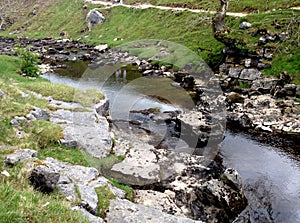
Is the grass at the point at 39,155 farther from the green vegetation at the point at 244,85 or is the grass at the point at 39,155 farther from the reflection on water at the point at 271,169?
the green vegetation at the point at 244,85

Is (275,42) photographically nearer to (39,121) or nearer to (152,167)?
(152,167)

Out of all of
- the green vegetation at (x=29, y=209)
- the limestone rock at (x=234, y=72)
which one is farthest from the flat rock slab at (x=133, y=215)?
the limestone rock at (x=234, y=72)

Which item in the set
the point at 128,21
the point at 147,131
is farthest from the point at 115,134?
the point at 128,21

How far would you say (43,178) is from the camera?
10922 mm

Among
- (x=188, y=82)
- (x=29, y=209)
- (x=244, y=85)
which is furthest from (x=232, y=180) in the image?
(x=188, y=82)

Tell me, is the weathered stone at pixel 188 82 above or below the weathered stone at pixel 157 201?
below

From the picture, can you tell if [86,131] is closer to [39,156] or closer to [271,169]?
[39,156]

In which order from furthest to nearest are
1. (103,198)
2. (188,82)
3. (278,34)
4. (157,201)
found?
(188,82)
(278,34)
(157,201)
(103,198)

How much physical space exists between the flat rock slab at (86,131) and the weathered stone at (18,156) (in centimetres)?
380

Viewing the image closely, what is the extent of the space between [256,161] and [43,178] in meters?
14.3

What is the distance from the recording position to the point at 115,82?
138 ft

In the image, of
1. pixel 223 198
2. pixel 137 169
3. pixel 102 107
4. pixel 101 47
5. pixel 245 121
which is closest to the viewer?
pixel 223 198

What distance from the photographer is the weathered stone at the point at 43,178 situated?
1088 cm

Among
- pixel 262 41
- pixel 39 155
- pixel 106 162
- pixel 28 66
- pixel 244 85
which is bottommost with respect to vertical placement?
pixel 28 66
